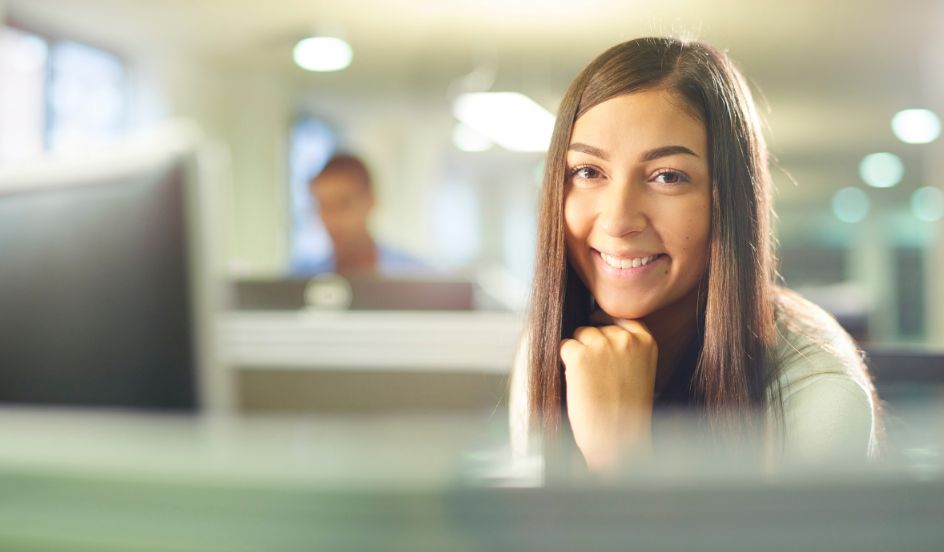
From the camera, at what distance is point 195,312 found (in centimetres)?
38

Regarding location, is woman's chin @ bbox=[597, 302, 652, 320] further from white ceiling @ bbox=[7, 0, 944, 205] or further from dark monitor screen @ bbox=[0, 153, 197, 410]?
dark monitor screen @ bbox=[0, 153, 197, 410]

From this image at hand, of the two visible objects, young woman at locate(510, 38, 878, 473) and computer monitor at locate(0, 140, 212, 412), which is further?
computer monitor at locate(0, 140, 212, 412)

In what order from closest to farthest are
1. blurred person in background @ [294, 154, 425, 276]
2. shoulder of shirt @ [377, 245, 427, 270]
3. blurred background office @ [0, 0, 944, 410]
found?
blurred person in background @ [294, 154, 425, 276], shoulder of shirt @ [377, 245, 427, 270], blurred background office @ [0, 0, 944, 410]

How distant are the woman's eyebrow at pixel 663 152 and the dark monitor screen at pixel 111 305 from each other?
0.25 m

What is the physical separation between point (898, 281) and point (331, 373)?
5.17 meters

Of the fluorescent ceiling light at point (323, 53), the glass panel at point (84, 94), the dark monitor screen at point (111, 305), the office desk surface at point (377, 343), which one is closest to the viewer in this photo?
the dark monitor screen at point (111, 305)

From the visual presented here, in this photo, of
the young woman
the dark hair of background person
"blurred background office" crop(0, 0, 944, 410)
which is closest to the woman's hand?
the young woman

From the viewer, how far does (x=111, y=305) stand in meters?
0.38

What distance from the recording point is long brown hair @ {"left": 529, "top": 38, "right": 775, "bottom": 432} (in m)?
0.21

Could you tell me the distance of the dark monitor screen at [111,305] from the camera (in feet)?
1.24

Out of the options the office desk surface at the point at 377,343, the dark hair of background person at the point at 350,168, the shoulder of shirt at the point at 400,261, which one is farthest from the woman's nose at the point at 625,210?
the shoulder of shirt at the point at 400,261

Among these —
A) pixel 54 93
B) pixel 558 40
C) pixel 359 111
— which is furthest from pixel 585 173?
pixel 359 111

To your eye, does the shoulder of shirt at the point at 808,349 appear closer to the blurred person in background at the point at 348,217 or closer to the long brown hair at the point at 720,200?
the long brown hair at the point at 720,200

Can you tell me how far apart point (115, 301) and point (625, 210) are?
0.90 feet
